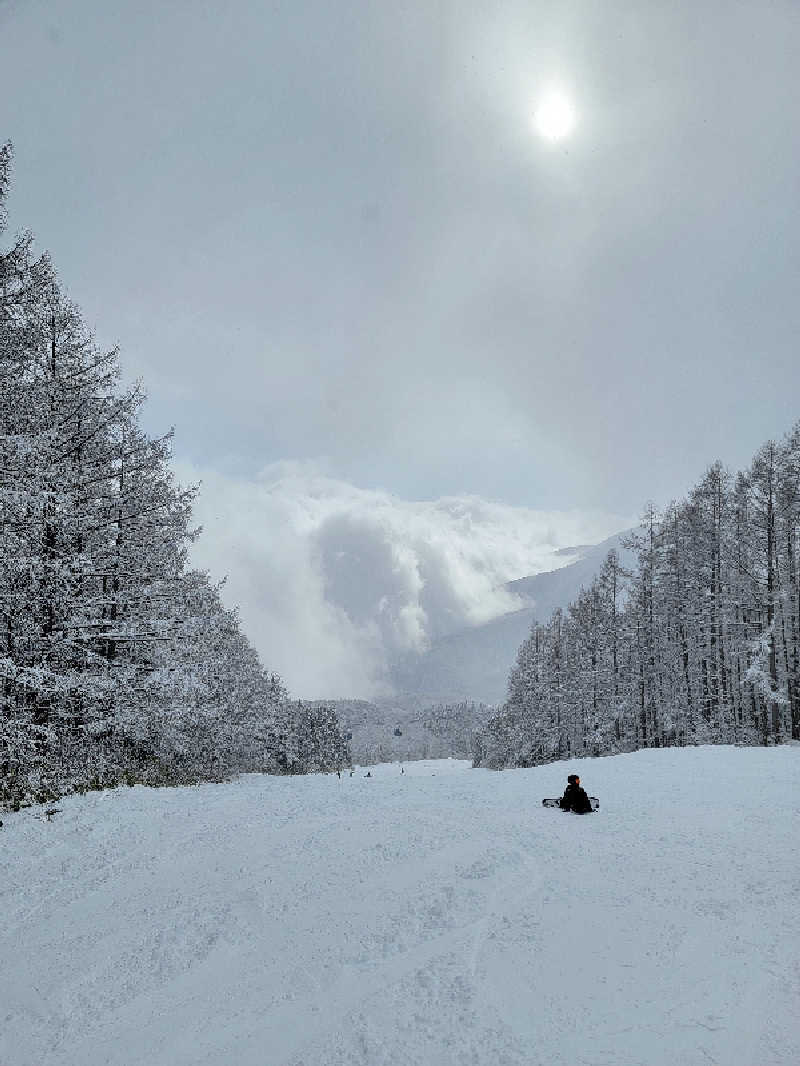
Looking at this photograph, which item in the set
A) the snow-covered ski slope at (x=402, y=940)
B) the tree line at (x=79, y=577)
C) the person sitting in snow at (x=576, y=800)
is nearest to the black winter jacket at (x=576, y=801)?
the person sitting in snow at (x=576, y=800)

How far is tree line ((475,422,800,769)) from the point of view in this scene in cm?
2722

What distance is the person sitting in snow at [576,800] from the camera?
9.22 meters

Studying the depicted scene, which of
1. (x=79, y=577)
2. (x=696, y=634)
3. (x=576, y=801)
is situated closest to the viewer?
(x=576, y=801)

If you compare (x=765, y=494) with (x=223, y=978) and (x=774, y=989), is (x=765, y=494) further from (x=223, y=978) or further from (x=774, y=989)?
(x=223, y=978)

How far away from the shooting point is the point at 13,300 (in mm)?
10414

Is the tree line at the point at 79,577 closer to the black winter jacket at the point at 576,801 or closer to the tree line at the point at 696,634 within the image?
the black winter jacket at the point at 576,801

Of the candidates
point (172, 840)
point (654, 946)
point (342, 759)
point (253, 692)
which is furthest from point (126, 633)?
point (342, 759)

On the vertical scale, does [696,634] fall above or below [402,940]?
above

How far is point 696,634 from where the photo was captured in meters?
32.5

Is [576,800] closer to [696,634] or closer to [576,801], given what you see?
[576,801]

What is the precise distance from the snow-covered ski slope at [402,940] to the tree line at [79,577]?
303 centimetres

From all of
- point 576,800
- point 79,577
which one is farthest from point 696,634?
point 79,577

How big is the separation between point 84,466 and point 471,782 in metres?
11.0

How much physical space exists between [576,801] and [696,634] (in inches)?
1064
